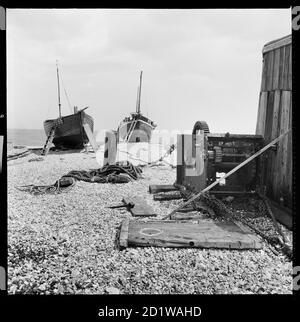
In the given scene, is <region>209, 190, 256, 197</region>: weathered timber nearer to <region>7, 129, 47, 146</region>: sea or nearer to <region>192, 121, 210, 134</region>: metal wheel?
<region>192, 121, 210, 134</region>: metal wheel

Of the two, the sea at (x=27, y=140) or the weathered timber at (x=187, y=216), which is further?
the sea at (x=27, y=140)

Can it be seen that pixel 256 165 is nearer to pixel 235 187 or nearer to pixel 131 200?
pixel 235 187

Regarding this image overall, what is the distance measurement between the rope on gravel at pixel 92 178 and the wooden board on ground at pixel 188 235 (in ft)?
17.5

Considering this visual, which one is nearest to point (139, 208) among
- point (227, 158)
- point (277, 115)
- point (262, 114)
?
point (227, 158)

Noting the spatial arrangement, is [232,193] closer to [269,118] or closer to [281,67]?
[269,118]

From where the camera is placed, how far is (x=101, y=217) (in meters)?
7.86

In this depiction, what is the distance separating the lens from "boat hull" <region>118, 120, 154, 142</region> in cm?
3628

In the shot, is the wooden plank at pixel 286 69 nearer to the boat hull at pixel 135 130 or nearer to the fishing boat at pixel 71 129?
Answer: the fishing boat at pixel 71 129

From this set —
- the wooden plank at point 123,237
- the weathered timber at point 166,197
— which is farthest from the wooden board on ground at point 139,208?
the wooden plank at point 123,237

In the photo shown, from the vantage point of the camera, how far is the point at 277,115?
8.62 metres

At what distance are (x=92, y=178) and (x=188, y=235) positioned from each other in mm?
7675

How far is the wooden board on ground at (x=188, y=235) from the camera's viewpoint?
5.75 meters

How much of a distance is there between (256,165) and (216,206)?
5.65 feet
